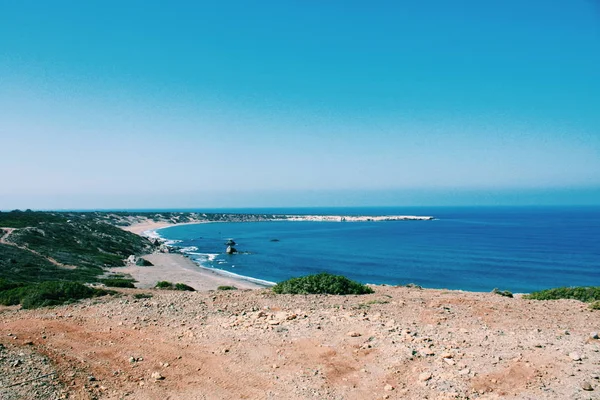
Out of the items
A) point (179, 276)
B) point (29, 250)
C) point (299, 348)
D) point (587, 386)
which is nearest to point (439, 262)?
point (179, 276)

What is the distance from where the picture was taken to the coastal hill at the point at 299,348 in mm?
8672

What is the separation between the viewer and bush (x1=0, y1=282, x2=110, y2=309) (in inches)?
595

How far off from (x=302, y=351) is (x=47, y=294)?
37.7ft

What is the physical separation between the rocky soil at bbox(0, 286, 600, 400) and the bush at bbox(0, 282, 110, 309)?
707 mm

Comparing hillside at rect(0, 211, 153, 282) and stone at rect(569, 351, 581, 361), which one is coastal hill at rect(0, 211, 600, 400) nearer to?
stone at rect(569, 351, 581, 361)

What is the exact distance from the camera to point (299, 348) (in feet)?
35.1

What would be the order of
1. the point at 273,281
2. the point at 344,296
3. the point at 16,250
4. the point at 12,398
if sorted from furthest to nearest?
the point at 273,281, the point at 16,250, the point at 344,296, the point at 12,398

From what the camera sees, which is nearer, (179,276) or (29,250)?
(29,250)

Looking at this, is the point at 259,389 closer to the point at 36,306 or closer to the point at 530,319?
the point at 530,319

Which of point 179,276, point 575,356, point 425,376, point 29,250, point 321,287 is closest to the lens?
point 425,376

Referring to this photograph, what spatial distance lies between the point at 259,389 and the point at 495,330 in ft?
24.1

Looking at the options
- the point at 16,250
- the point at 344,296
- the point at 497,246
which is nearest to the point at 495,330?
the point at 344,296

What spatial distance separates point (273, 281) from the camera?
167 ft

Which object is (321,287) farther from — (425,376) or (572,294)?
(572,294)
